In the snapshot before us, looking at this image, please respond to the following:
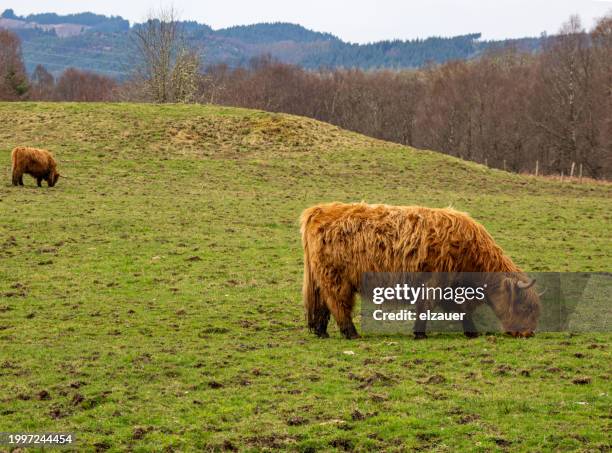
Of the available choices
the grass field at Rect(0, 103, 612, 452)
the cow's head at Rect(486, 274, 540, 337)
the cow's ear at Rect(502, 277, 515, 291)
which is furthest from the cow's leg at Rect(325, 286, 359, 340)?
Result: the cow's ear at Rect(502, 277, 515, 291)

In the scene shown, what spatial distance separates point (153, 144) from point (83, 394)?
103 feet

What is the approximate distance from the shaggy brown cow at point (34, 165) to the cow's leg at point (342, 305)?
2050 centimetres

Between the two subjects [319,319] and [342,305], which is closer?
[342,305]

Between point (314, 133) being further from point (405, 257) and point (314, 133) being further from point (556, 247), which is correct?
point (405, 257)

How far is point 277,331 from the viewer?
1191 cm

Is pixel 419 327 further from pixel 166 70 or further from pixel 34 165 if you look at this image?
pixel 166 70

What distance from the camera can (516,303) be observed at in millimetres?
10789

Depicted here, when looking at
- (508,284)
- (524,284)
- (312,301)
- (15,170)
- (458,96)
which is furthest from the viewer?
(458,96)

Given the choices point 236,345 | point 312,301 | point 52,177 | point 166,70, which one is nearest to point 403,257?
point 312,301

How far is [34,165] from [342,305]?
69.6 feet

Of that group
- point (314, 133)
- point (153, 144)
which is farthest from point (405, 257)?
point (314, 133)

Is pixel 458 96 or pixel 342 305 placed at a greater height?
pixel 458 96

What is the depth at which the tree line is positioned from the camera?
65.7 m

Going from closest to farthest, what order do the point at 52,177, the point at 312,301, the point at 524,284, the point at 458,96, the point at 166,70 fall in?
the point at 524,284, the point at 312,301, the point at 52,177, the point at 166,70, the point at 458,96
